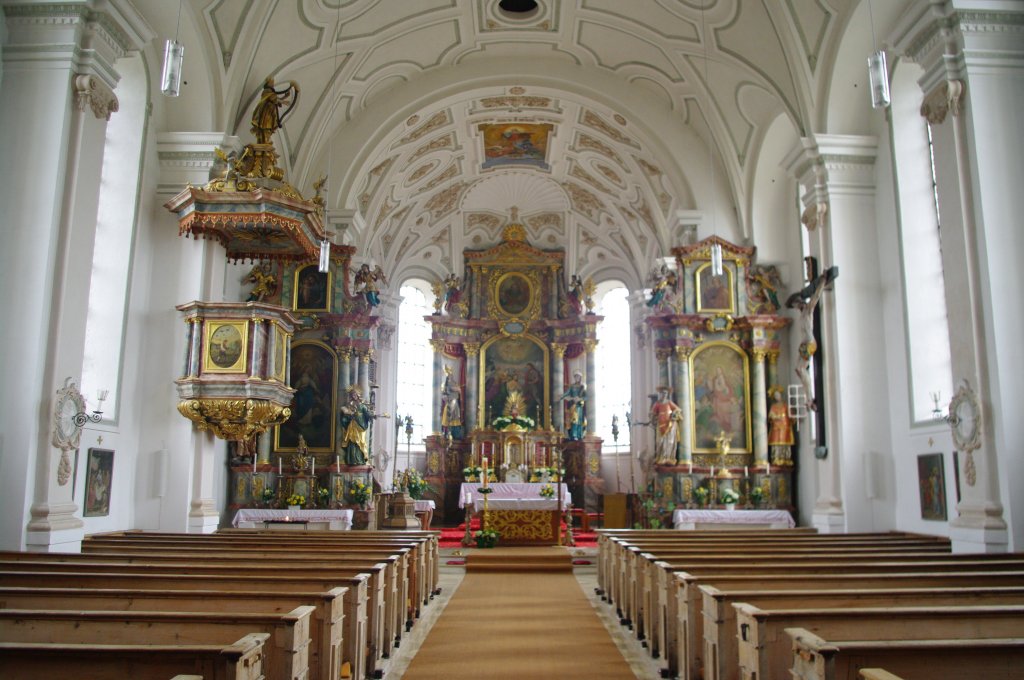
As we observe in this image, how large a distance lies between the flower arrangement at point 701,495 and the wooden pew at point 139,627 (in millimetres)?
12010

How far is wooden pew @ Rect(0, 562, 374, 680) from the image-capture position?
5297mm

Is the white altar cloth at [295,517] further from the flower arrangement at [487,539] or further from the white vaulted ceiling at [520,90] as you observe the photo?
the white vaulted ceiling at [520,90]

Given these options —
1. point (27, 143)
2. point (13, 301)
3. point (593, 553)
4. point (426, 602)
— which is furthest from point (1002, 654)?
point (593, 553)

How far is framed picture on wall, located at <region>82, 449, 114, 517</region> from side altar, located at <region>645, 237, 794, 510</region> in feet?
29.7

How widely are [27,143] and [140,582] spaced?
5120 mm

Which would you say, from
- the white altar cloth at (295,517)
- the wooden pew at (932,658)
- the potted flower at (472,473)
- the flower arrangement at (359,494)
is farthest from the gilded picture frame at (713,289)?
the wooden pew at (932,658)

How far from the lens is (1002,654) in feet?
11.3

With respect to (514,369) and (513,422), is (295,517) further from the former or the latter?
(514,369)

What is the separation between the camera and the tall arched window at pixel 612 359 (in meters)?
24.6

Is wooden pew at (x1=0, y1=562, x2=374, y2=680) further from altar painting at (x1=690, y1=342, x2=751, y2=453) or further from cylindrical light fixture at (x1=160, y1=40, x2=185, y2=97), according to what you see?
altar painting at (x1=690, y1=342, x2=751, y2=453)

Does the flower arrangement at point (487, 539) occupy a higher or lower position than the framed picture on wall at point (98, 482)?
lower

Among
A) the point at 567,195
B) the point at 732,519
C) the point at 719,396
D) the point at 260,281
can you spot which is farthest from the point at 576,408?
the point at 260,281

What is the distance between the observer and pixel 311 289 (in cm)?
1670

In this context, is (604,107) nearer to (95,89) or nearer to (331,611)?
(95,89)
